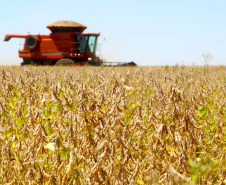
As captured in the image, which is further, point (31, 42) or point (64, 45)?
point (31, 42)

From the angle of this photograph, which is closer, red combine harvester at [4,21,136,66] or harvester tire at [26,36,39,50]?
red combine harvester at [4,21,136,66]

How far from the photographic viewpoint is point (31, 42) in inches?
856

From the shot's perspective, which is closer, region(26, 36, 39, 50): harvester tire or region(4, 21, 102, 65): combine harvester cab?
region(4, 21, 102, 65): combine harvester cab

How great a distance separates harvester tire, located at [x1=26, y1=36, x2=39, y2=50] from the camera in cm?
2155

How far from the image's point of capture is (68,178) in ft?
6.26

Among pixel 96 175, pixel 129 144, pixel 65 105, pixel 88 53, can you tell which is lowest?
pixel 96 175

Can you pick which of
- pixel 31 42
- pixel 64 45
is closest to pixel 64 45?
pixel 64 45

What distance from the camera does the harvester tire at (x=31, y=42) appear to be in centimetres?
2155

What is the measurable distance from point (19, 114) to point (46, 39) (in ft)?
65.2

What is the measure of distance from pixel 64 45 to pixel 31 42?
293 cm

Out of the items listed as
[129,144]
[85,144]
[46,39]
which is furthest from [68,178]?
[46,39]

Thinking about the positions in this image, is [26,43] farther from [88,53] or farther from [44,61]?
[88,53]

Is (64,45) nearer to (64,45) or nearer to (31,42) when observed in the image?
(64,45)

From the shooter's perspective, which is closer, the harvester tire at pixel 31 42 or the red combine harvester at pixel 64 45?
the red combine harvester at pixel 64 45
